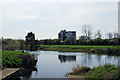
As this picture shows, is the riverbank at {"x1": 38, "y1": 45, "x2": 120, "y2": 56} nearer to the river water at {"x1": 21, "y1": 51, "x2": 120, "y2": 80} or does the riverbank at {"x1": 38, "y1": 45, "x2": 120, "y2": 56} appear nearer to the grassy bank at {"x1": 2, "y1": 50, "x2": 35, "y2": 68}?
the river water at {"x1": 21, "y1": 51, "x2": 120, "y2": 80}

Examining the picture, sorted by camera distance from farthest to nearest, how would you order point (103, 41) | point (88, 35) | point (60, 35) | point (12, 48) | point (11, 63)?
point (60, 35) < point (88, 35) < point (103, 41) < point (12, 48) < point (11, 63)

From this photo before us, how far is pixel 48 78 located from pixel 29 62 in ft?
9.70

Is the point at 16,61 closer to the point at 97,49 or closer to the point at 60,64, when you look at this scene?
the point at 60,64

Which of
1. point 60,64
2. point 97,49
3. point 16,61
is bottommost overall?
point 60,64

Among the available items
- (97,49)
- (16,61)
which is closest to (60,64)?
(16,61)

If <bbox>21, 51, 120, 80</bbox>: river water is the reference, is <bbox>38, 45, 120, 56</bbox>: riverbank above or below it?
above

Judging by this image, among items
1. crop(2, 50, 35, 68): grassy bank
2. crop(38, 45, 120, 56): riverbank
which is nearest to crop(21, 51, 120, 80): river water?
crop(2, 50, 35, 68): grassy bank

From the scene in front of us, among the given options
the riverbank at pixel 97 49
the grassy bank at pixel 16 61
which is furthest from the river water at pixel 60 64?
the riverbank at pixel 97 49

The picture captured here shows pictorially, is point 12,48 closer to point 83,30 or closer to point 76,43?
point 76,43

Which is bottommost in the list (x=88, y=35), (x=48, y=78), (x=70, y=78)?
Result: (x=48, y=78)

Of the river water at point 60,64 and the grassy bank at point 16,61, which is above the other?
the grassy bank at point 16,61

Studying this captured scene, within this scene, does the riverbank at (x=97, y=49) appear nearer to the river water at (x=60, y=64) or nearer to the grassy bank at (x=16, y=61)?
the river water at (x=60, y=64)

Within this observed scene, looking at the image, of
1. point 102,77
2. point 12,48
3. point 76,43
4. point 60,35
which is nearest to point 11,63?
point 102,77

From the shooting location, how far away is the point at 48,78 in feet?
26.7
